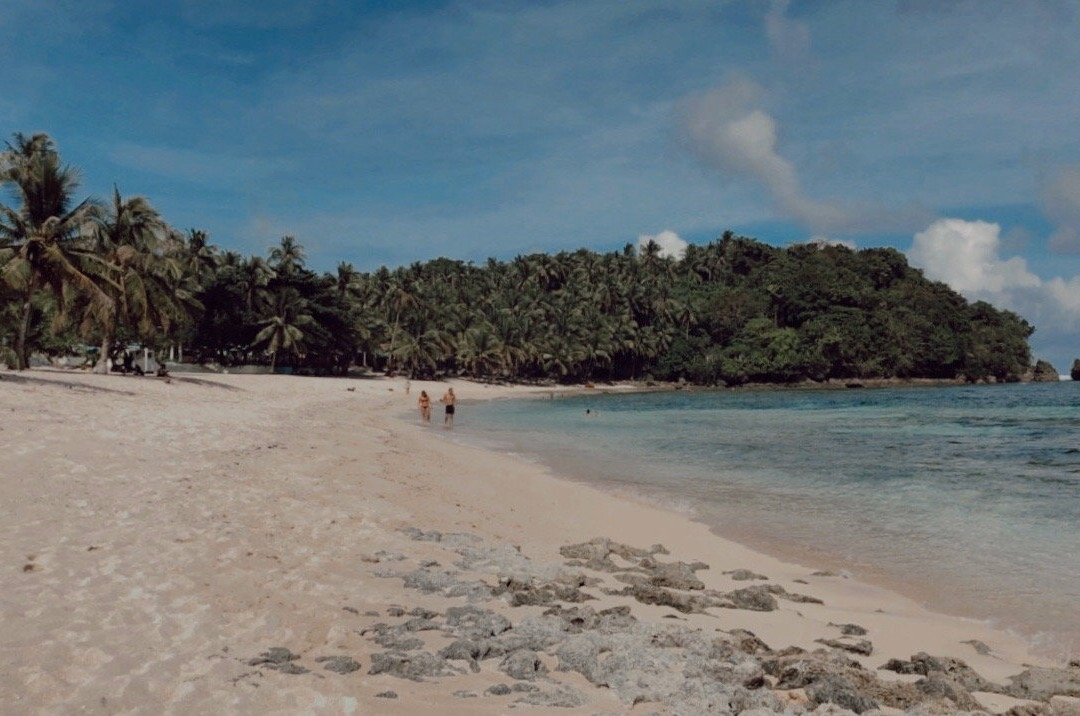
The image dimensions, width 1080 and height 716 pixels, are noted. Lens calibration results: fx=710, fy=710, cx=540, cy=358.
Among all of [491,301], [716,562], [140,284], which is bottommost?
[716,562]

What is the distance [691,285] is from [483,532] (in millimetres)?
115166

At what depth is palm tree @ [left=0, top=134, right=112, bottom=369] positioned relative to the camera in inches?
936

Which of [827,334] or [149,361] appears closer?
[149,361]

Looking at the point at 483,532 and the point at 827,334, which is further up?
the point at 827,334

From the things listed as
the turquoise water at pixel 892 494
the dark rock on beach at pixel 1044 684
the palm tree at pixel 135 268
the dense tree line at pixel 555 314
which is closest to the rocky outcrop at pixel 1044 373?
the dense tree line at pixel 555 314

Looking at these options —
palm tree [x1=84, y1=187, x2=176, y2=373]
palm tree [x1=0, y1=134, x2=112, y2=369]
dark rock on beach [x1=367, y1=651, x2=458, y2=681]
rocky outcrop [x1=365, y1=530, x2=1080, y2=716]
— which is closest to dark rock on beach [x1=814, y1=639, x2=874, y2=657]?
rocky outcrop [x1=365, y1=530, x2=1080, y2=716]

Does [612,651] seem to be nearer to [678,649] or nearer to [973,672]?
[678,649]

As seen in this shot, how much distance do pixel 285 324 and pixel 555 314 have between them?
40292mm

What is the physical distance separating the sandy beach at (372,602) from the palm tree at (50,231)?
14604 mm

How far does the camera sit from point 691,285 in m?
121

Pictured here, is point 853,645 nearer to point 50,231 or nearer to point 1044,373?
point 50,231

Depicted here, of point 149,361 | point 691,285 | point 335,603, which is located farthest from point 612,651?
point 691,285

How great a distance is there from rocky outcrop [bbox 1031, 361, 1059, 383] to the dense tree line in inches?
432

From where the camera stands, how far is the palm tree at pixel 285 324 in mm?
59750
